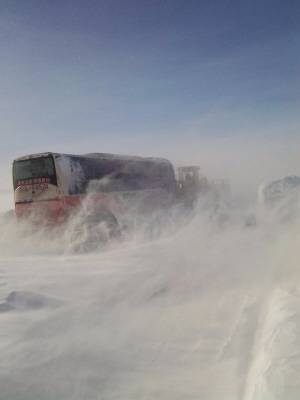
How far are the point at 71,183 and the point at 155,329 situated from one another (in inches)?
354

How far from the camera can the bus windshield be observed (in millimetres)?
12320

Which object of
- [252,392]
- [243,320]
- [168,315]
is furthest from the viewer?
[168,315]

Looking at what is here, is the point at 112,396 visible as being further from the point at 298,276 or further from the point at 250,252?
the point at 250,252

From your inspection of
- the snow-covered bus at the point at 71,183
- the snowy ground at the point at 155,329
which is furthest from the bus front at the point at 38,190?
the snowy ground at the point at 155,329

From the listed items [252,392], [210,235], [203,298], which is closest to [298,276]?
[203,298]

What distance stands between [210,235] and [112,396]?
26.4ft

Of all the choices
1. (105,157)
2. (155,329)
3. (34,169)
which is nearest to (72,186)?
(34,169)

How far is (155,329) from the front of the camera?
428cm

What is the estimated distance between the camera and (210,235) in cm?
1074

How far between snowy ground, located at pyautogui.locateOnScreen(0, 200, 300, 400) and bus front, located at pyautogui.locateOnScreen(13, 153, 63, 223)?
15.2 feet

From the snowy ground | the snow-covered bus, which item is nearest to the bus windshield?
the snow-covered bus

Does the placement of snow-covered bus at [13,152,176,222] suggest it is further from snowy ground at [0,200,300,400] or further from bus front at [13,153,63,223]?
snowy ground at [0,200,300,400]

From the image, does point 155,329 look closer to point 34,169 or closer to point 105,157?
point 34,169

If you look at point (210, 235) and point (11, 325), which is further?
point (210, 235)
